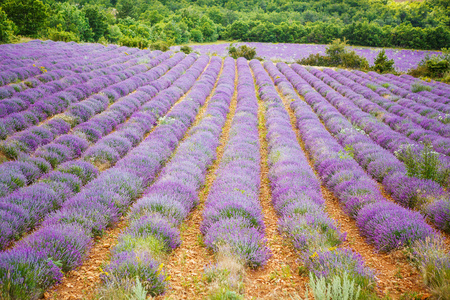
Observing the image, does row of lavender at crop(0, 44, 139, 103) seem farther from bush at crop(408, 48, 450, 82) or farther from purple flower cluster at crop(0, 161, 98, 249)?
bush at crop(408, 48, 450, 82)

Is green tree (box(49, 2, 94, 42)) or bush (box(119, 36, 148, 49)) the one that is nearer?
bush (box(119, 36, 148, 49))

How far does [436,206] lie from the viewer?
3695mm

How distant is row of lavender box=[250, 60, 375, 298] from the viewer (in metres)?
2.52

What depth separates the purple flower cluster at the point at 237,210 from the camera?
9.90 feet

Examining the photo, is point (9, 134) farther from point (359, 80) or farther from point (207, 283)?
point (359, 80)

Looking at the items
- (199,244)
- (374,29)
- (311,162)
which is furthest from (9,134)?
(374,29)

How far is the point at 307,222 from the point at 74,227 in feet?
9.72

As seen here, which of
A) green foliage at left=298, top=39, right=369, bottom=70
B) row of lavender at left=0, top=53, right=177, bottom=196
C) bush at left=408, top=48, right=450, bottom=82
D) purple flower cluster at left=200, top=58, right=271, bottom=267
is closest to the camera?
purple flower cluster at left=200, top=58, right=271, bottom=267

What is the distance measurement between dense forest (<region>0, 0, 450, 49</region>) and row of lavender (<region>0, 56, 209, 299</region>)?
24207 millimetres

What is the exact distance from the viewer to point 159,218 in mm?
3355

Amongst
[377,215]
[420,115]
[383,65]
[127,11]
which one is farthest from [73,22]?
[377,215]

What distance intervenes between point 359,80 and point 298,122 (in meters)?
11.8

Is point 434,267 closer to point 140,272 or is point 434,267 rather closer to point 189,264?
point 189,264

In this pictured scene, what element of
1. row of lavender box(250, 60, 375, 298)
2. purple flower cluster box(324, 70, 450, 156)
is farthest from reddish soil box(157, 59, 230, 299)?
purple flower cluster box(324, 70, 450, 156)
